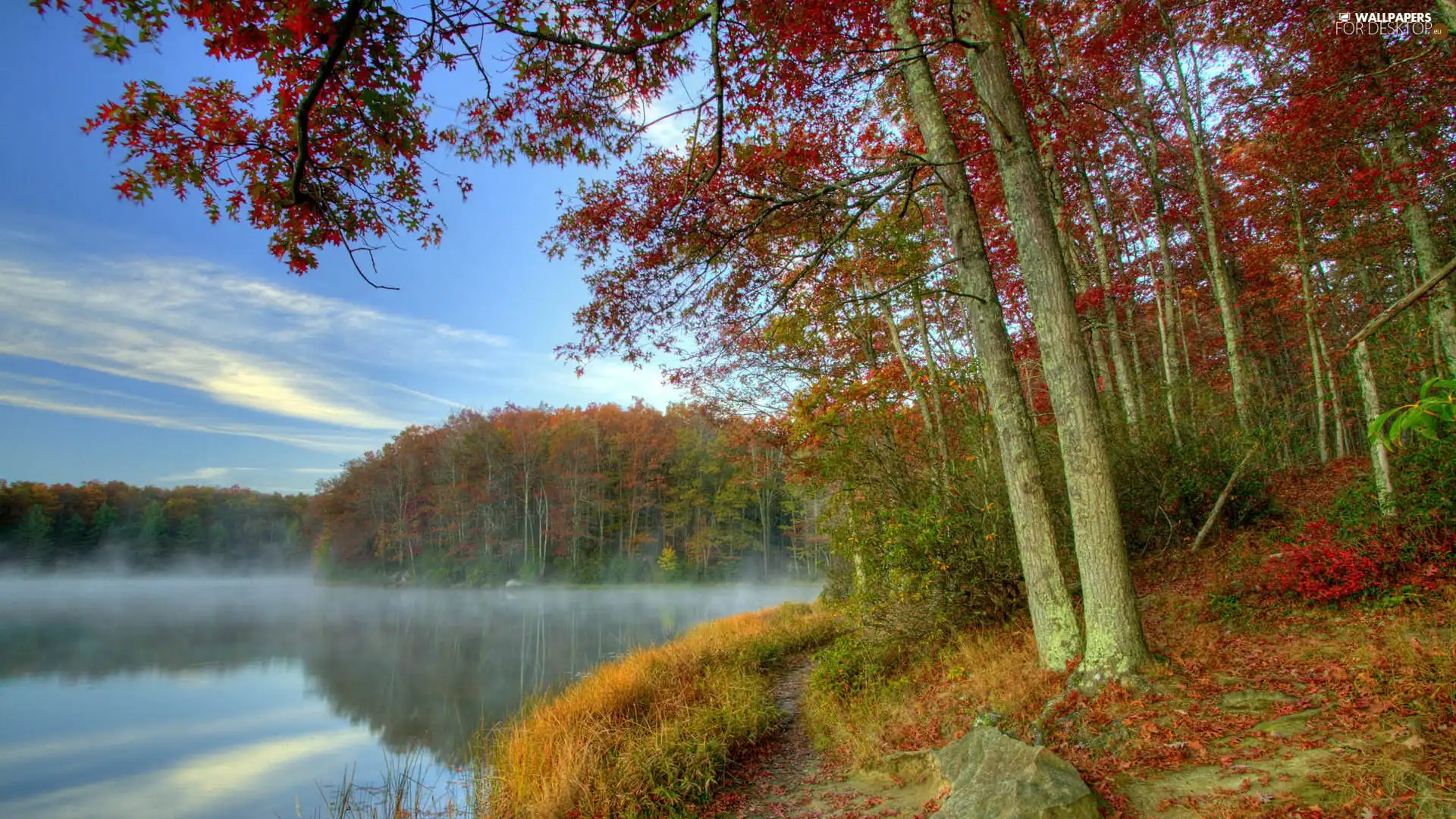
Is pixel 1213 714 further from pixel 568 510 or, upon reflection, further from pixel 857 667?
pixel 568 510

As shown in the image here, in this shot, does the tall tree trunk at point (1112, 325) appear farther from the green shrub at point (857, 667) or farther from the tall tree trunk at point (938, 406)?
the green shrub at point (857, 667)

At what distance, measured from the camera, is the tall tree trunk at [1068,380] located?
4156 millimetres

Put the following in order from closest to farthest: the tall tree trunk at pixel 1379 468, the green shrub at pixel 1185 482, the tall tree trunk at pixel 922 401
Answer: the tall tree trunk at pixel 1379 468, the tall tree trunk at pixel 922 401, the green shrub at pixel 1185 482

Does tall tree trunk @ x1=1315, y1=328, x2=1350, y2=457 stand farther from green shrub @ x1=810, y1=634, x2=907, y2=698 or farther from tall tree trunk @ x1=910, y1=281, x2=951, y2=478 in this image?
green shrub @ x1=810, y1=634, x2=907, y2=698

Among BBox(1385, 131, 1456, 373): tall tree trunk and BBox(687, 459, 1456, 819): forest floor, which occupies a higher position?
BBox(1385, 131, 1456, 373): tall tree trunk

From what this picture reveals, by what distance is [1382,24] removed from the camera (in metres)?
7.18

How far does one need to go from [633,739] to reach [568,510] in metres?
38.2

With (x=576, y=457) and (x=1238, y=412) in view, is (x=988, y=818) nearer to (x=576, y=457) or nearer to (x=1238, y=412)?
(x=1238, y=412)

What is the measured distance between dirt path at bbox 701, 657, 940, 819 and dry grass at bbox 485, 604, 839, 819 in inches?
8.3

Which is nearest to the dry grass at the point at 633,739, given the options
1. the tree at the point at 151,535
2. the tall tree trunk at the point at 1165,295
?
the tall tree trunk at the point at 1165,295

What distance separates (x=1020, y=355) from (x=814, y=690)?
7.55m

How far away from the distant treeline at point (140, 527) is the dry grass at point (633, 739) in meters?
71.3

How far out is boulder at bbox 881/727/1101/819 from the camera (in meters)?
2.91

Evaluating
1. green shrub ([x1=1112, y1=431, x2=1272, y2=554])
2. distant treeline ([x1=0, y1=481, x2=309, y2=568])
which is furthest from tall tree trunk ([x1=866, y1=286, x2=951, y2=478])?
distant treeline ([x1=0, y1=481, x2=309, y2=568])
